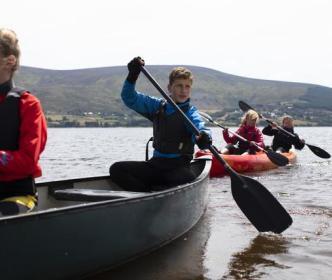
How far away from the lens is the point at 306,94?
184 metres

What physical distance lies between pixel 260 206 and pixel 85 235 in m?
2.97

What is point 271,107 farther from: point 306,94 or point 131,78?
point 131,78

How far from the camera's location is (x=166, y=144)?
6.80 meters

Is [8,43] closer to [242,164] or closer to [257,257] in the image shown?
[257,257]

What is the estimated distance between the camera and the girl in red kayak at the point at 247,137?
1438cm

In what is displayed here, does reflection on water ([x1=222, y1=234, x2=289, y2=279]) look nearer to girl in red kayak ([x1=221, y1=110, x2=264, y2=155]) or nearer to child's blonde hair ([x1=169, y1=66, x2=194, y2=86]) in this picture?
child's blonde hair ([x1=169, y1=66, x2=194, y2=86])

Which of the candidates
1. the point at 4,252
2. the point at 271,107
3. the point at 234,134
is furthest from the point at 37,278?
the point at 271,107

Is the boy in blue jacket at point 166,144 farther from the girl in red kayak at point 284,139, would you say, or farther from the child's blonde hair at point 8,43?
the girl in red kayak at point 284,139

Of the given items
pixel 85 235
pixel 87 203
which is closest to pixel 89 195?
pixel 87 203

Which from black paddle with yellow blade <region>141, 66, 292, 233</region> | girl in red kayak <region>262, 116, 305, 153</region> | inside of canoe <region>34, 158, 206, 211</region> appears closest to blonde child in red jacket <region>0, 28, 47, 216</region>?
inside of canoe <region>34, 158, 206, 211</region>

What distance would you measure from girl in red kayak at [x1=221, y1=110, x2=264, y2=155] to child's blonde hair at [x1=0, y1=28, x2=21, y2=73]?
10.5m

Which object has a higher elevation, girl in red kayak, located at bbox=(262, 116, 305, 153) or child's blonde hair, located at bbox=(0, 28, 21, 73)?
child's blonde hair, located at bbox=(0, 28, 21, 73)

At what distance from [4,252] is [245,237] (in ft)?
12.2

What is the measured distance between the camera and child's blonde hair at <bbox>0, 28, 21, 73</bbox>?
3.93 m
